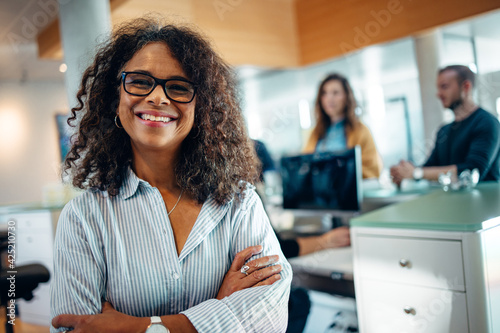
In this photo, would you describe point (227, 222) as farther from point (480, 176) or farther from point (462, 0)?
point (462, 0)

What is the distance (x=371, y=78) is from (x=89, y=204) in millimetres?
3718

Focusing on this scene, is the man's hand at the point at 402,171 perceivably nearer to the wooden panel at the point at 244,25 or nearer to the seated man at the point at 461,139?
the seated man at the point at 461,139

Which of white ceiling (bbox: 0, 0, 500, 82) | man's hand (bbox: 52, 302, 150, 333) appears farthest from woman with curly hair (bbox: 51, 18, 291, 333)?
white ceiling (bbox: 0, 0, 500, 82)

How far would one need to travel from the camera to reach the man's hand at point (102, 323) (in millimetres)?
922

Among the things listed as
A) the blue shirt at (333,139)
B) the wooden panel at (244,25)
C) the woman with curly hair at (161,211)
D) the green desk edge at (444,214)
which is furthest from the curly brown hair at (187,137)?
the wooden panel at (244,25)

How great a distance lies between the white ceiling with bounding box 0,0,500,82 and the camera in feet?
11.1

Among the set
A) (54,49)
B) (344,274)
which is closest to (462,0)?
(344,274)

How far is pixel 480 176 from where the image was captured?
102 inches

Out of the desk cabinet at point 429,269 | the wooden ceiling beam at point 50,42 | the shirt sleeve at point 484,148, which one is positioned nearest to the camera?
the desk cabinet at point 429,269

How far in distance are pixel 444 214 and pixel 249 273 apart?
0.93 m

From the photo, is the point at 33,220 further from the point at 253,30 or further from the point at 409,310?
the point at 409,310

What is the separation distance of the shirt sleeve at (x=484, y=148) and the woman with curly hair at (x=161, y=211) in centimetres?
194

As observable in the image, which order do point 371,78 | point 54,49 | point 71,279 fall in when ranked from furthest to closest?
point 371,78 → point 54,49 → point 71,279

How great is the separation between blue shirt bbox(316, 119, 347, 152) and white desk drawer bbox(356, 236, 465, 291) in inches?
80.3
